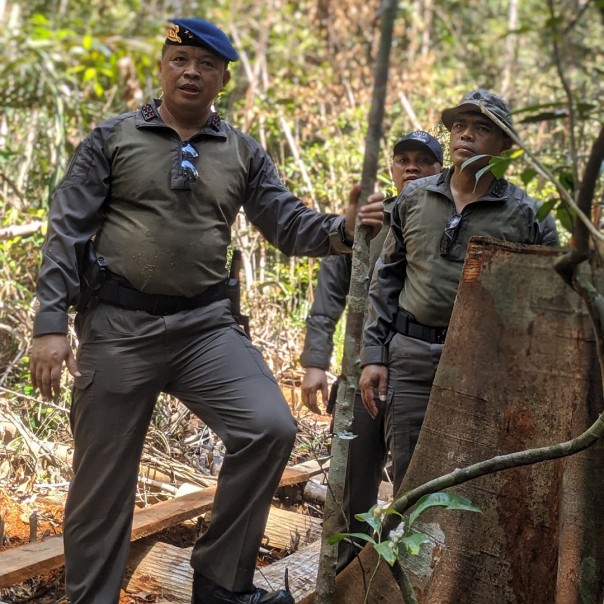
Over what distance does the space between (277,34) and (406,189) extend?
407 inches

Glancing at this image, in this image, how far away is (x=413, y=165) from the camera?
4.12m

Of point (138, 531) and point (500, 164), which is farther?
point (138, 531)

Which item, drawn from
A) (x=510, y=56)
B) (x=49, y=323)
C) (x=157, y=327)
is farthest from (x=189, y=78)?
(x=510, y=56)

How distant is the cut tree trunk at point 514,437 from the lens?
8.27 ft

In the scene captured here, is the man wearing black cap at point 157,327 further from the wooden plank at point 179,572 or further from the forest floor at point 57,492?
the forest floor at point 57,492

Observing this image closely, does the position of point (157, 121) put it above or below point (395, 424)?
above

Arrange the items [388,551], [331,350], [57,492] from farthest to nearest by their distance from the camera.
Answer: [57,492] < [331,350] < [388,551]

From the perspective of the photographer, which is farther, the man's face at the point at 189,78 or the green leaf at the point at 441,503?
the man's face at the point at 189,78

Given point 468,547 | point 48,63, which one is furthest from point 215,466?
point 48,63

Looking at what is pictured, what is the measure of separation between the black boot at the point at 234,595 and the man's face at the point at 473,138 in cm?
171

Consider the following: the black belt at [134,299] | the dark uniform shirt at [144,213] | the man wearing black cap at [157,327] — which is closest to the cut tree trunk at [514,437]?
the man wearing black cap at [157,327]

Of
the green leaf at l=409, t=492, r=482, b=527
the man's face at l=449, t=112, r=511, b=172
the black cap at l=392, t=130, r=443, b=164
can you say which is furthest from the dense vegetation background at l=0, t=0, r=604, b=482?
the green leaf at l=409, t=492, r=482, b=527

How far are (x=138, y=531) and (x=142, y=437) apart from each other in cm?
58

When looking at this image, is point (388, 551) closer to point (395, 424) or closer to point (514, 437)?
point (514, 437)
